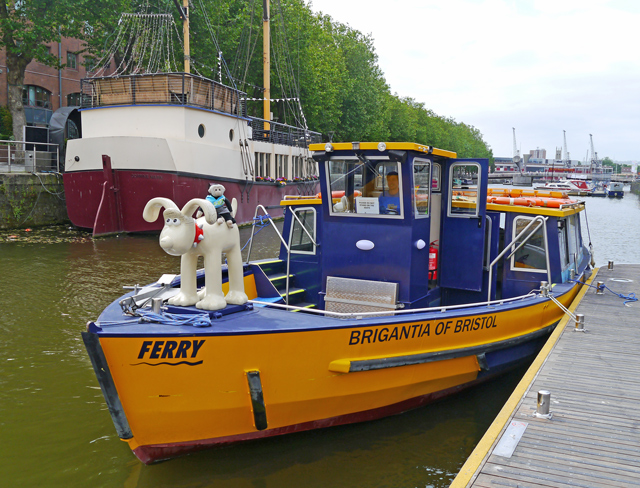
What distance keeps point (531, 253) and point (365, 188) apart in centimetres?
313

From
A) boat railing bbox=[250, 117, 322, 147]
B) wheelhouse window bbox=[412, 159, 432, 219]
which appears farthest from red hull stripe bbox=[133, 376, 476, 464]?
boat railing bbox=[250, 117, 322, 147]

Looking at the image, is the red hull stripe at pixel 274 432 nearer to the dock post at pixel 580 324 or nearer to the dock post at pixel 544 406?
the dock post at pixel 544 406

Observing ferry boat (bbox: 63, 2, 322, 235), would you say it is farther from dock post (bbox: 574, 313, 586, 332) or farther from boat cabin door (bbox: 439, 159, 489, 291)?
dock post (bbox: 574, 313, 586, 332)

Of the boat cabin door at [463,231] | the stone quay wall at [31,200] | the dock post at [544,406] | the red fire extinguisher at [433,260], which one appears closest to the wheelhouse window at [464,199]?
the boat cabin door at [463,231]

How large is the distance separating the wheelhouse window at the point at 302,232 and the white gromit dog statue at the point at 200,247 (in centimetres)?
292

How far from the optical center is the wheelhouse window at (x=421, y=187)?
711 centimetres

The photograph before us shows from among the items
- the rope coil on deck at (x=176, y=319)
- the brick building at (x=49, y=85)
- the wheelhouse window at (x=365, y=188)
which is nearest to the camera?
the rope coil on deck at (x=176, y=319)

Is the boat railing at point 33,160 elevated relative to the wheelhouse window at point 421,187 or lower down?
elevated

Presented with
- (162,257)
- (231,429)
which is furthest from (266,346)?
(162,257)

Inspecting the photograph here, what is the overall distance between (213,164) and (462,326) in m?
16.7

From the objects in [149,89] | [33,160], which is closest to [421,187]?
[149,89]

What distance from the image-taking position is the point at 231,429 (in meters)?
5.60

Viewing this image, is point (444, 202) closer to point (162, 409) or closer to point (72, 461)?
point (162, 409)

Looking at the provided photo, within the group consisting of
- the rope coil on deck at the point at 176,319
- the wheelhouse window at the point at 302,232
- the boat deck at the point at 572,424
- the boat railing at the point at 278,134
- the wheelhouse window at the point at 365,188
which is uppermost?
the boat railing at the point at 278,134
